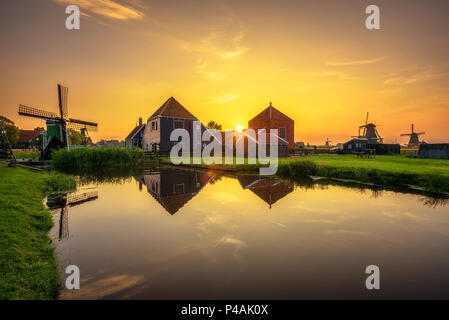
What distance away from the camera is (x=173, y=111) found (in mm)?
34688

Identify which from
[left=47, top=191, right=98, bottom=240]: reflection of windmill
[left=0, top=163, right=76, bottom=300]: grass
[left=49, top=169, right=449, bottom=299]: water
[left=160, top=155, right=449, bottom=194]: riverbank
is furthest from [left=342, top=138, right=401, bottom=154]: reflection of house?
[left=0, top=163, right=76, bottom=300]: grass

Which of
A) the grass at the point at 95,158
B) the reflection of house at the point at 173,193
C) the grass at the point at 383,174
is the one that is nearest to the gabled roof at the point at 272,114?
the grass at the point at 383,174

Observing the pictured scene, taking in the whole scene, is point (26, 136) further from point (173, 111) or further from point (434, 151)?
point (434, 151)

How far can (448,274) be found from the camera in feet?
15.4

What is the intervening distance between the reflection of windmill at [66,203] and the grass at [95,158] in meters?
13.9

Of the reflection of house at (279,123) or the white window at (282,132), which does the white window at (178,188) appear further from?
the white window at (282,132)

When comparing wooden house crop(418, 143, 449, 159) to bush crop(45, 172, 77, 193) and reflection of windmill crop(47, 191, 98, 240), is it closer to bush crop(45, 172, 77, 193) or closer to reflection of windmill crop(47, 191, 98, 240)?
reflection of windmill crop(47, 191, 98, 240)

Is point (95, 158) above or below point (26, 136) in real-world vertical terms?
below

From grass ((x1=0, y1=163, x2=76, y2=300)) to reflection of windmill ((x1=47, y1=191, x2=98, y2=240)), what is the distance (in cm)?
41

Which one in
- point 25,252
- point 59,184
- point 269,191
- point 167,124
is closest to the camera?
point 25,252

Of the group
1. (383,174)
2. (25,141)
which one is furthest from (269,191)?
(25,141)

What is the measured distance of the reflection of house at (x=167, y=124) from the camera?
111 ft

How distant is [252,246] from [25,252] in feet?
18.2
